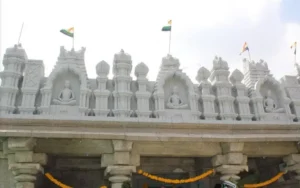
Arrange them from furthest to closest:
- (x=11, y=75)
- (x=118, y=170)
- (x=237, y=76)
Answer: (x=237, y=76) → (x=11, y=75) → (x=118, y=170)

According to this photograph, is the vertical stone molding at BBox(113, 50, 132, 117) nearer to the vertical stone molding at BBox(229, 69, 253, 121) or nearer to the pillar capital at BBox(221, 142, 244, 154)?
the pillar capital at BBox(221, 142, 244, 154)

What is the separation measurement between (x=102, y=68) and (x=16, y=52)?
8.80ft

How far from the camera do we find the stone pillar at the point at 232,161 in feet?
30.3

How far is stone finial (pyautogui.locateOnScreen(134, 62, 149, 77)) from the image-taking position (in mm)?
10000

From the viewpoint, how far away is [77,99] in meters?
9.38

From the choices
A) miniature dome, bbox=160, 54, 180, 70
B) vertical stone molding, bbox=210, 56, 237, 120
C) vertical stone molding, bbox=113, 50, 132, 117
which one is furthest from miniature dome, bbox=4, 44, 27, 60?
vertical stone molding, bbox=210, 56, 237, 120

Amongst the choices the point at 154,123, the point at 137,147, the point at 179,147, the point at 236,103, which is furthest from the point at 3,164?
the point at 236,103

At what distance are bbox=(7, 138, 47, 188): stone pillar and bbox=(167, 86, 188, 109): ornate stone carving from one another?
13.5 feet

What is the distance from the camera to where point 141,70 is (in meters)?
10.0

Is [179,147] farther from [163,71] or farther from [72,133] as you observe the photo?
[72,133]

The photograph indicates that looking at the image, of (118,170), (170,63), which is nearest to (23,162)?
(118,170)

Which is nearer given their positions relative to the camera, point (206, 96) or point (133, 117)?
point (133, 117)

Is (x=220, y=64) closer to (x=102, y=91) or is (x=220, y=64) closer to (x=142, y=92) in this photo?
(x=142, y=92)

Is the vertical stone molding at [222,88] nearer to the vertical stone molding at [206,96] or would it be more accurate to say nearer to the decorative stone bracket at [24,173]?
the vertical stone molding at [206,96]
